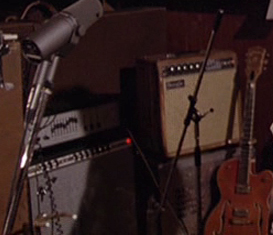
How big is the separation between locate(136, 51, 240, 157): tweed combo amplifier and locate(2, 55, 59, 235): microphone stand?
1046mm

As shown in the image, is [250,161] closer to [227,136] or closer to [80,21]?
[227,136]

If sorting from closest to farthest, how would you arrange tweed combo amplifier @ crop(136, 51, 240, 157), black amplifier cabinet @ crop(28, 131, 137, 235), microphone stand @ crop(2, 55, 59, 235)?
microphone stand @ crop(2, 55, 59, 235), black amplifier cabinet @ crop(28, 131, 137, 235), tweed combo amplifier @ crop(136, 51, 240, 157)

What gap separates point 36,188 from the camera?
183cm

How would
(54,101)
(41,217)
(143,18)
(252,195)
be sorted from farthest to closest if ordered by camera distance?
(143,18), (252,195), (54,101), (41,217)

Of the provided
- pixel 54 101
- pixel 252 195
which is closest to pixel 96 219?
pixel 54 101

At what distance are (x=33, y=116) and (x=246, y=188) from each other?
49.8 inches

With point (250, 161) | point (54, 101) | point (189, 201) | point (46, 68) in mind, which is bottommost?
point (189, 201)

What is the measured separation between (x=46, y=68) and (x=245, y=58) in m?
1.35

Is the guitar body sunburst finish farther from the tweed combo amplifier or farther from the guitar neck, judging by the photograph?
the tweed combo amplifier

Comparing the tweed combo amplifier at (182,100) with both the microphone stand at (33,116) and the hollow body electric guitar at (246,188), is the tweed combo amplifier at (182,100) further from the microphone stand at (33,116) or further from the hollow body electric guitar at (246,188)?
the microphone stand at (33,116)

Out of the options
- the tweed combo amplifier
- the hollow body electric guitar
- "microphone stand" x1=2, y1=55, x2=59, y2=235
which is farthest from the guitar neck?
"microphone stand" x1=2, y1=55, x2=59, y2=235

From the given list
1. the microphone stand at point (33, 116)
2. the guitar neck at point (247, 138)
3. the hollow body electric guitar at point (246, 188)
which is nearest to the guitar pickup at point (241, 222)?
the hollow body electric guitar at point (246, 188)

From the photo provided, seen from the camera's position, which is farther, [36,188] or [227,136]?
[227,136]

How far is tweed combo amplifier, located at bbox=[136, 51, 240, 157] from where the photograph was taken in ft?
6.75
